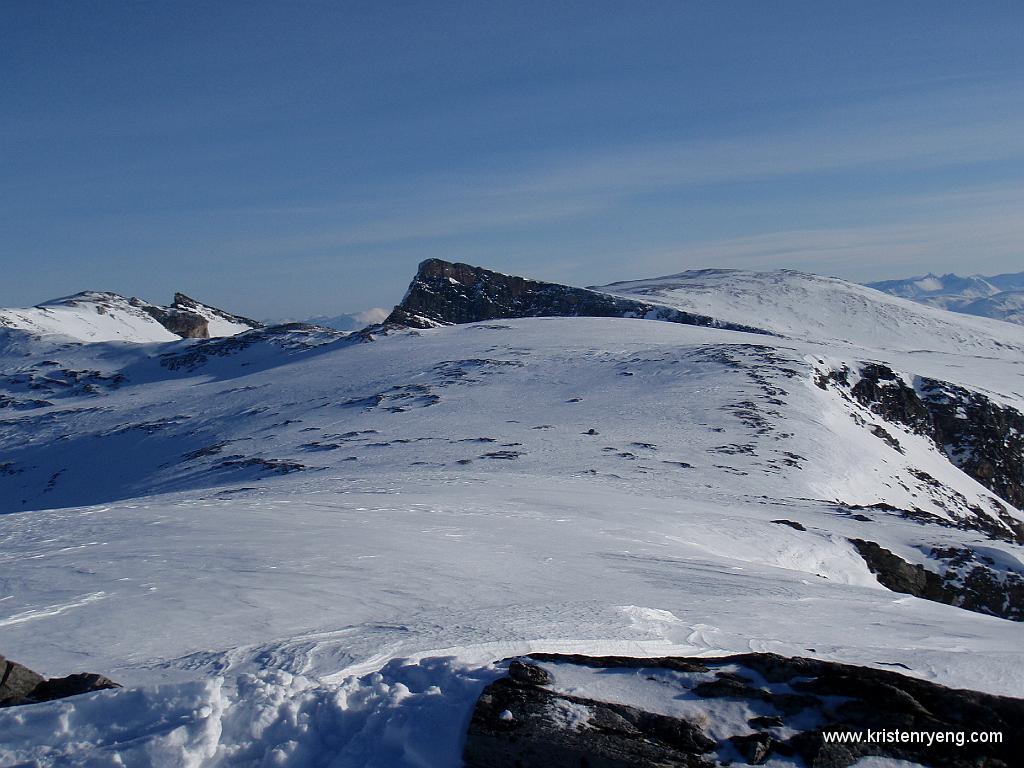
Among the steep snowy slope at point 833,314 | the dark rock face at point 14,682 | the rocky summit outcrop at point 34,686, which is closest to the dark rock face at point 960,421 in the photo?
the steep snowy slope at point 833,314

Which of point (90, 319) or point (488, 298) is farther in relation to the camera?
point (488, 298)

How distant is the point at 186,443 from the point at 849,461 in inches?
1319

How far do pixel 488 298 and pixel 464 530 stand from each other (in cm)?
8797

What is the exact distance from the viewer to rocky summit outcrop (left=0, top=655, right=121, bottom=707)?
6.91m

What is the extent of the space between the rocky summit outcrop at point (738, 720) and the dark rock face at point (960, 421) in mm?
41193

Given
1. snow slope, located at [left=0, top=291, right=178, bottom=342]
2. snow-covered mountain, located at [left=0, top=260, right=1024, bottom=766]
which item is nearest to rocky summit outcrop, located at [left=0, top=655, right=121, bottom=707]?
snow-covered mountain, located at [left=0, top=260, right=1024, bottom=766]

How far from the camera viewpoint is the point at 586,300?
101 m

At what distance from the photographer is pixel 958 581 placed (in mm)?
20812

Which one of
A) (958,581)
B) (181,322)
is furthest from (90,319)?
(958,581)

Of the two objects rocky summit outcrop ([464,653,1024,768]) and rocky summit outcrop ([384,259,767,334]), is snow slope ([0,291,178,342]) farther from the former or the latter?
rocky summit outcrop ([464,653,1024,768])

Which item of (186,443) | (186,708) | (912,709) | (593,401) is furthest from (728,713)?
(186,443)

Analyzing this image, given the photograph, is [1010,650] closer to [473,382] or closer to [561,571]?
[561,571]

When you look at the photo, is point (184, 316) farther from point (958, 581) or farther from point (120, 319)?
point (958, 581)

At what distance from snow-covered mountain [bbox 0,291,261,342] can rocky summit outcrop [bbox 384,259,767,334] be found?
89.3ft
